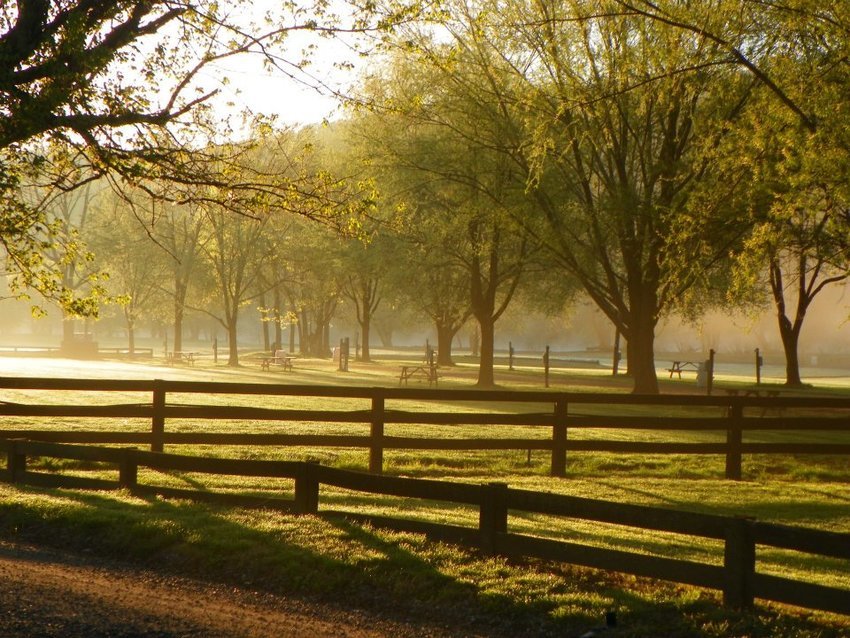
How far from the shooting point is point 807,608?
6828 mm

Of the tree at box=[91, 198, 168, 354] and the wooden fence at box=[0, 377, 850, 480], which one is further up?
the tree at box=[91, 198, 168, 354]

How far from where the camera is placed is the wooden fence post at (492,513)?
8.31 metres

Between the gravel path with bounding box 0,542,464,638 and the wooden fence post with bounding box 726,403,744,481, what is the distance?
9971 millimetres

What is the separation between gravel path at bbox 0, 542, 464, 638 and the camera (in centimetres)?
654

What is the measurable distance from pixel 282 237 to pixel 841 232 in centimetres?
4354

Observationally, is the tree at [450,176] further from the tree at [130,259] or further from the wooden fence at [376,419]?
the tree at [130,259]

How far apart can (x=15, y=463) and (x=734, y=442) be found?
11.0 m

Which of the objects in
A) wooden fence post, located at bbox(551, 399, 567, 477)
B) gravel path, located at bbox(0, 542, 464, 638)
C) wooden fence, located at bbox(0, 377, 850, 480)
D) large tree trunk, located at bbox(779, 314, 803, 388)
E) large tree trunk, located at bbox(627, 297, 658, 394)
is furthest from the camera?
large tree trunk, located at bbox(779, 314, 803, 388)

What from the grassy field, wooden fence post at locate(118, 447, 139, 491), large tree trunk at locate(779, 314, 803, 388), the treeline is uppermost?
the treeline

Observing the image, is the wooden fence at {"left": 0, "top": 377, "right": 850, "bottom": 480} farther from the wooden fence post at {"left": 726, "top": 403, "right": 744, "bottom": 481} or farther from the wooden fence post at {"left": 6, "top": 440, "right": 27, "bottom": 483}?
the wooden fence post at {"left": 6, "top": 440, "right": 27, "bottom": 483}

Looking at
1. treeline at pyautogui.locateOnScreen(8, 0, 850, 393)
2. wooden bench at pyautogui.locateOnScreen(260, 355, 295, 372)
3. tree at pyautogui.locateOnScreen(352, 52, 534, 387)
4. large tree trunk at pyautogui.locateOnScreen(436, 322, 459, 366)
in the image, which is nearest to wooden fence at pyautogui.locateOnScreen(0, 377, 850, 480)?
treeline at pyautogui.locateOnScreen(8, 0, 850, 393)

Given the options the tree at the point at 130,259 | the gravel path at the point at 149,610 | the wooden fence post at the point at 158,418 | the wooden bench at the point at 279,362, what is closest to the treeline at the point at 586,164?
the wooden fence post at the point at 158,418

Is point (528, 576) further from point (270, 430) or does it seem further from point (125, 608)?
point (270, 430)

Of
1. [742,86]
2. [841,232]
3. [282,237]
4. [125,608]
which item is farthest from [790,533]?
[282,237]
